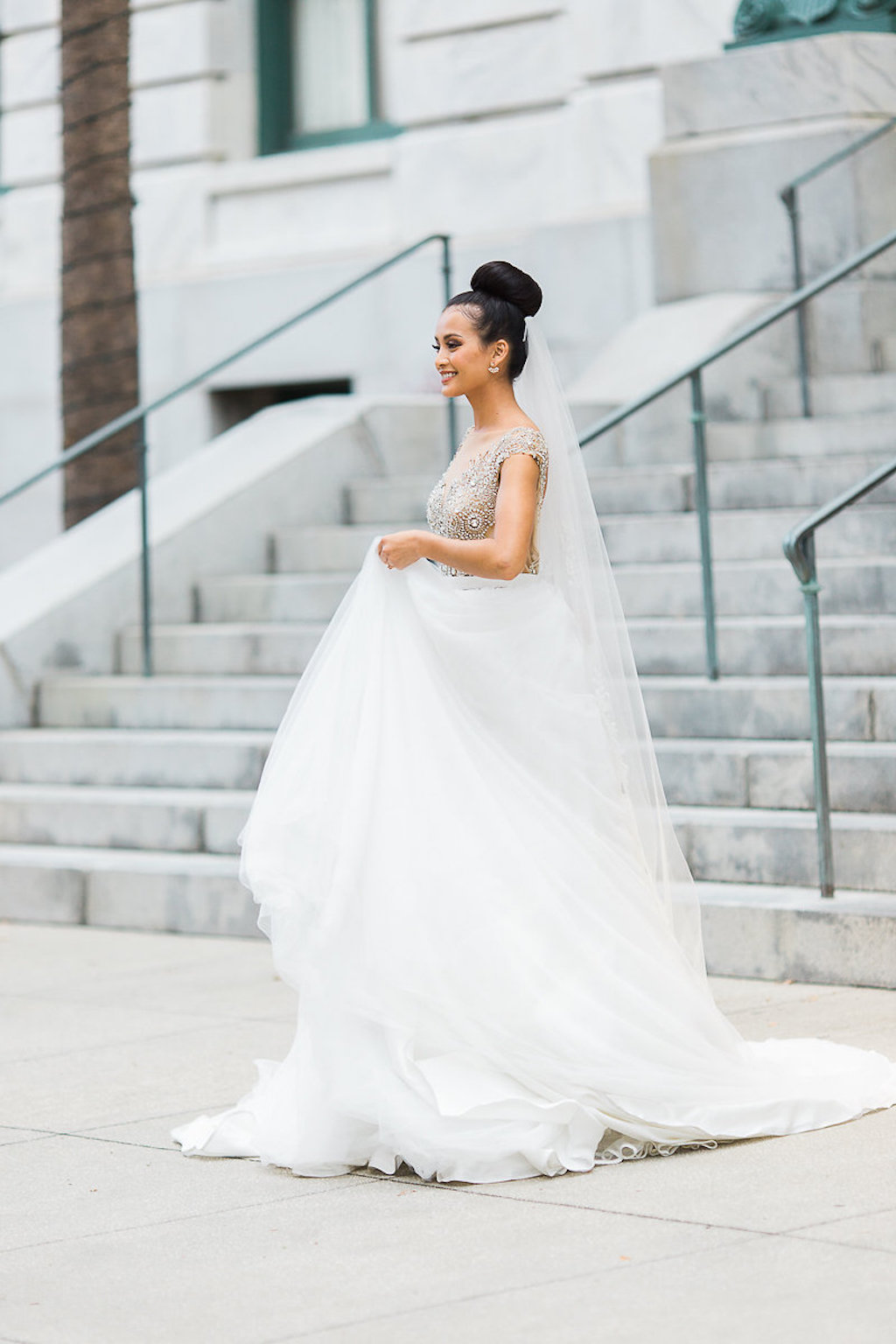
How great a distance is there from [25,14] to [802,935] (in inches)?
482

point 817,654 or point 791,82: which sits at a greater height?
point 791,82

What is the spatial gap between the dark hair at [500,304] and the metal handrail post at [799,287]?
5450 mm

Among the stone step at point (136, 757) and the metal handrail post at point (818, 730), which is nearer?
the metal handrail post at point (818, 730)

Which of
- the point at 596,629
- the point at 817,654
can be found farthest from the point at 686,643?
the point at 596,629

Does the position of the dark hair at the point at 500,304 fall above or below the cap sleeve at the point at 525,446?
above

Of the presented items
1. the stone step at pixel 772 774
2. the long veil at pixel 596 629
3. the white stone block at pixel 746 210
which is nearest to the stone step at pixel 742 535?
the stone step at pixel 772 774

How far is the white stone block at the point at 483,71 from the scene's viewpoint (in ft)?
46.1

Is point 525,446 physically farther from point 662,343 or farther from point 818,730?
point 662,343

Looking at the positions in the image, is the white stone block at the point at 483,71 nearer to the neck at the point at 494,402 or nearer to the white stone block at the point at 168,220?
the white stone block at the point at 168,220

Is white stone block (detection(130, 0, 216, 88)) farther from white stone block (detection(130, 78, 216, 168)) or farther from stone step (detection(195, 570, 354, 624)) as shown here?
stone step (detection(195, 570, 354, 624))

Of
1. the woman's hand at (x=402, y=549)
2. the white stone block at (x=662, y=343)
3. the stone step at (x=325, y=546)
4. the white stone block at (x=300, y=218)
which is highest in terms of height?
the white stone block at (x=300, y=218)

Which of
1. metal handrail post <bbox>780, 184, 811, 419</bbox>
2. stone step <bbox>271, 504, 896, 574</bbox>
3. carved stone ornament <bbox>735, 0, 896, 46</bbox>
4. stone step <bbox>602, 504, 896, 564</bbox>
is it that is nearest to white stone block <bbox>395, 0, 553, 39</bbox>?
carved stone ornament <bbox>735, 0, 896, 46</bbox>

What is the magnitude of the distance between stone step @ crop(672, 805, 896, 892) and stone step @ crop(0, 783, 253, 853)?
6.62ft

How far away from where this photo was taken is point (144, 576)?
10328 mm
